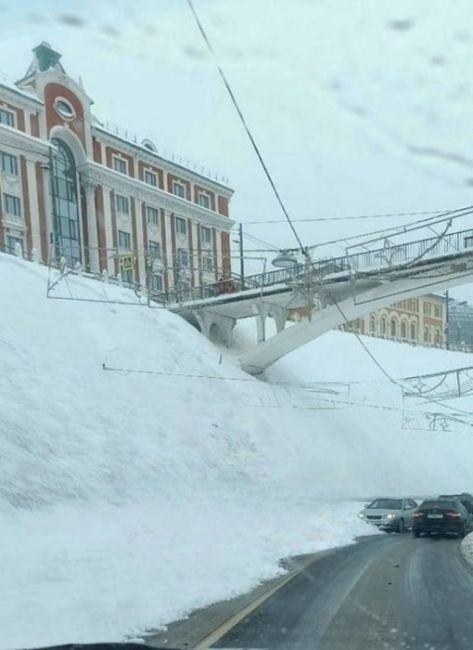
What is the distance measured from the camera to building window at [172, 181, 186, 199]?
52.5 metres

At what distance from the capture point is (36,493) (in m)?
13.8

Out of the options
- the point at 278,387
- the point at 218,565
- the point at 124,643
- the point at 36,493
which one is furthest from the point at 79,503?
the point at 278,387

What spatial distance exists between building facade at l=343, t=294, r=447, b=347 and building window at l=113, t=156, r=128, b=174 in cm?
3594

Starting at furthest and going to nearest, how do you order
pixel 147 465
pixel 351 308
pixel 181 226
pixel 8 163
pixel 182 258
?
pixel 181 226 < pixel 182 258 < pixel 8 163 < pixel 351 308 < pixel 147 465

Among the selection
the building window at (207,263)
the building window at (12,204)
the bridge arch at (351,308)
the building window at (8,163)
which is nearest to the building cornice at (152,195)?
the building window at (207,263)

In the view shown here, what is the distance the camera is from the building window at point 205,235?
54.5 metres

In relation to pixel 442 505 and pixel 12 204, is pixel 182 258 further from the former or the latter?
pixel 442 505

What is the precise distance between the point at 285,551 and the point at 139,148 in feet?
132

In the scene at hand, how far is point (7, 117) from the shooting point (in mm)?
40531

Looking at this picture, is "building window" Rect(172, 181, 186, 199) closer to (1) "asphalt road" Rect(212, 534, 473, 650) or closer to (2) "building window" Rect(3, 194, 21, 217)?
(2) "building window" Rect(3, 194, 21, 217)

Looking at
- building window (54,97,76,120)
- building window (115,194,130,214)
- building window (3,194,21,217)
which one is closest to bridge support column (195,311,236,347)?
building window (3,194,21,217)

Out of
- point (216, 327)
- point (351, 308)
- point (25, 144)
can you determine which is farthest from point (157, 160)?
point (351, 308)

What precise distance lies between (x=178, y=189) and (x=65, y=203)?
11159mm

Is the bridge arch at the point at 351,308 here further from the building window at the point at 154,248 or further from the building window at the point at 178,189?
the building window at the point at 178,189
